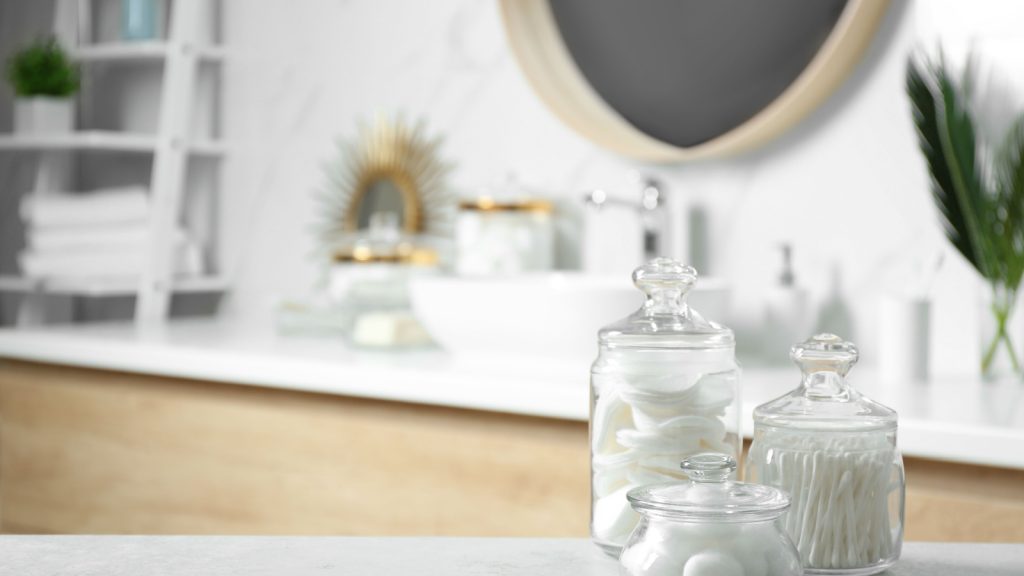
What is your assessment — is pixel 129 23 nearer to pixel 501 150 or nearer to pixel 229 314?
pixel 229 314

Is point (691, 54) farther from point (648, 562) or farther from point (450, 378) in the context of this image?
point (648, 562)

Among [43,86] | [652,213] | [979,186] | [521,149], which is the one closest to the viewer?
[979,186]

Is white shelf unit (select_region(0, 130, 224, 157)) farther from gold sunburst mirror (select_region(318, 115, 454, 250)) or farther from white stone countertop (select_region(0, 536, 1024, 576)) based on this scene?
white stone countertop (select_region(0, 536, 1024, 576))

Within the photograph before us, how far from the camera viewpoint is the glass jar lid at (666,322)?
30.6 inches

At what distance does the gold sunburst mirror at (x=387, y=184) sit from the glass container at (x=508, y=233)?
22 cm

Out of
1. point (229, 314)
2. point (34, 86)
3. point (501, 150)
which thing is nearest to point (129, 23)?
point (34, 86)

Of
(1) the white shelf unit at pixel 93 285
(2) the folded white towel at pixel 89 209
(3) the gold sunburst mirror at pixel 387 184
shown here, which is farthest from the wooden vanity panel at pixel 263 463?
(3) the gold sunburst mirror at pixel 387 184

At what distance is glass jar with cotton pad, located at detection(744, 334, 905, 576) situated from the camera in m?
0.73

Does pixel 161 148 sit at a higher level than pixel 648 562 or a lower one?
higher

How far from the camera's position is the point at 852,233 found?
6.17 feet

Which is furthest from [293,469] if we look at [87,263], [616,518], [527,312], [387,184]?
[616,518]

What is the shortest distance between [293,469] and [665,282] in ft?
3.81

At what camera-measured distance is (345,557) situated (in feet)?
2.53

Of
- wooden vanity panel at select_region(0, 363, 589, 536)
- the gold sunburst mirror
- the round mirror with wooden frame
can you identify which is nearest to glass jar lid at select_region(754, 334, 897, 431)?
wooden vanity panel at select_region(0, 363, 589, 536)
